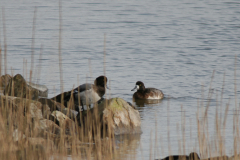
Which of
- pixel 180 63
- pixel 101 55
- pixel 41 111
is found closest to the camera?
pixel 41 111

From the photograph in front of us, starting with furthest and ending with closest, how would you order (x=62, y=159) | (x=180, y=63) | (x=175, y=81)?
(x=180, y=63), (x=175, y=81), (x=62, y=159)

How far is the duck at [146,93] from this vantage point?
37.1 feet

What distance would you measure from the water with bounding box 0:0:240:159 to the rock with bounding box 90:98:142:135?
0.87ft

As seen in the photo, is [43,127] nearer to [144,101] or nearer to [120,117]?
[120,117]

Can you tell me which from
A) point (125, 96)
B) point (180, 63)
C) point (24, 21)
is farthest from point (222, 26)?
point (125, 96)

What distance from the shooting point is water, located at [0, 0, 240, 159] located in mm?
9000

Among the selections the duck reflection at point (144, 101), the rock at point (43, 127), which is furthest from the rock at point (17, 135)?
the duck reflection at point (144, 101)

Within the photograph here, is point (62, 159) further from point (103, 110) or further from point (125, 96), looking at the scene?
point (125, 96)

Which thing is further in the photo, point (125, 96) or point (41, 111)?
point (125, 96)

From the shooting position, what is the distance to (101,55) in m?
15.9

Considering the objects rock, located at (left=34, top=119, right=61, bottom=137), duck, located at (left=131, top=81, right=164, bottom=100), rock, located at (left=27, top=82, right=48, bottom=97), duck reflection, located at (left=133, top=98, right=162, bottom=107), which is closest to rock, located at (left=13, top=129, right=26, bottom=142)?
rock, located at (left=34, top=119, right=61, bottom=137)

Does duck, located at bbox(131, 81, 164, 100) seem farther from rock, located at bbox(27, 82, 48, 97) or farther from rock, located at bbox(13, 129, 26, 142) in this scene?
A: rock, located at bbox(13, 129, 26, 142)

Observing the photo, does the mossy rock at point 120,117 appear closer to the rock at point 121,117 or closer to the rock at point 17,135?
the rock at point 121,117

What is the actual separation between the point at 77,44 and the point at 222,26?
7672 mm
